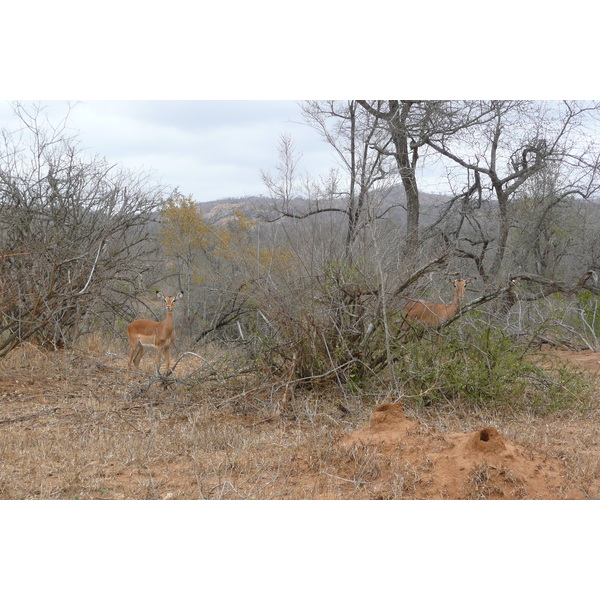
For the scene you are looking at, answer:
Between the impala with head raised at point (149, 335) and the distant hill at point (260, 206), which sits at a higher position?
the distant hill at point (260, 206)

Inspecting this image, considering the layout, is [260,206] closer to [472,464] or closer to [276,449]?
[276,449]

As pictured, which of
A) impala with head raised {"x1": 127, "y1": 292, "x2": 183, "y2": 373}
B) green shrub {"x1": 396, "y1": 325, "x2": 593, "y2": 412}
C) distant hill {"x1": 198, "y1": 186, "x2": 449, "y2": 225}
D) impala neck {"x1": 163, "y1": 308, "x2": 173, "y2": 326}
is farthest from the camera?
distant hill {"x1": 198, "y1": 186, "x2": 449, "y2": 225}

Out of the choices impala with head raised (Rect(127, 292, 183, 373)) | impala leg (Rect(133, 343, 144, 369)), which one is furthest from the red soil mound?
impala leg (Rect(133, 343, 144, 369))

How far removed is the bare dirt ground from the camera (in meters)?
4.99

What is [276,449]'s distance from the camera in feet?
20.0

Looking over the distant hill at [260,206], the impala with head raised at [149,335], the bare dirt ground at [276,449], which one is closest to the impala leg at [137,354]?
the impala with head raised at [149,335]

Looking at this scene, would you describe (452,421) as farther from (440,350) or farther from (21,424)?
(21,424)

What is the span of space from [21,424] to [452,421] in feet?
16.2

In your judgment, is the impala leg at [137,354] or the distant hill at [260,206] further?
the distant hill at [260,206]

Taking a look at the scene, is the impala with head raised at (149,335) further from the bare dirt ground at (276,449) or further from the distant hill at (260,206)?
the distant hill at (260,206)

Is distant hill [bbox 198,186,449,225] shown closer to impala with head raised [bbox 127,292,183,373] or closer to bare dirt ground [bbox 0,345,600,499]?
impala with head raised [bbox 127,292,183,373]

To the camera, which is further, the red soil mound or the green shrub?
the green shrub

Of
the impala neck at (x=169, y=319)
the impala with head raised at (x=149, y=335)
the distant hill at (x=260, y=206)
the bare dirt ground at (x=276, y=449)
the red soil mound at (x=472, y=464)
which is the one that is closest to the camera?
the red soil mound at (x=472, y=464)

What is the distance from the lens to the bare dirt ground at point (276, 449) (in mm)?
4992
